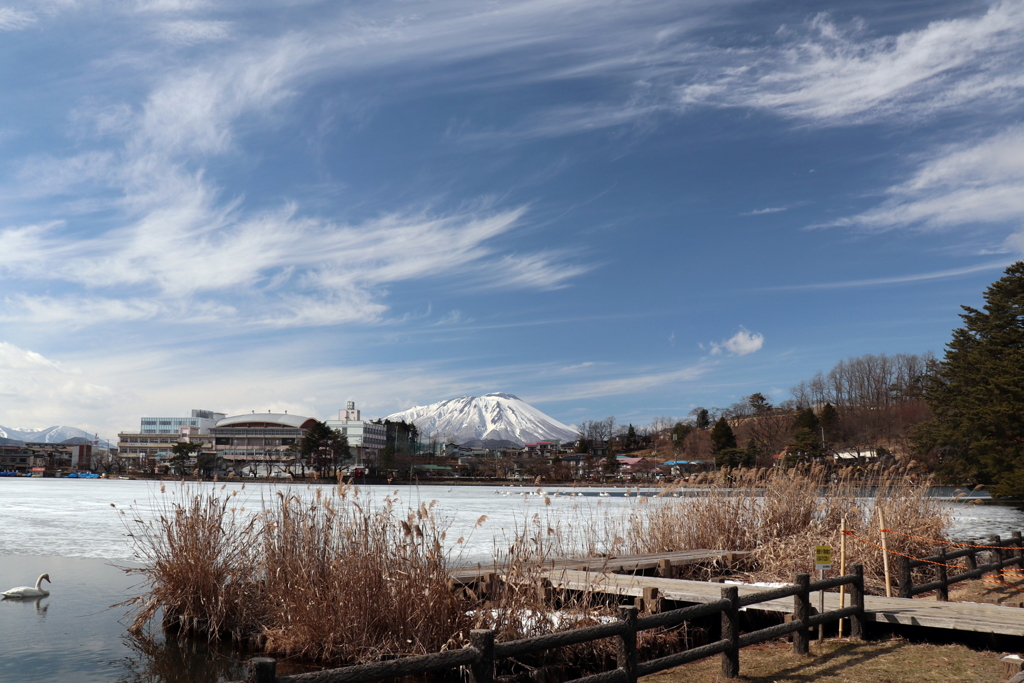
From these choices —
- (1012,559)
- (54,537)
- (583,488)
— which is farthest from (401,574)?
(583,488)

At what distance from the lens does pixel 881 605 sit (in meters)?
9.94

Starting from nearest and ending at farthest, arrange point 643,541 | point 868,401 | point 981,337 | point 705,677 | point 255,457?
point 705,677 → point 643,541 → point 981,337 → point 868,401 → point 255,457

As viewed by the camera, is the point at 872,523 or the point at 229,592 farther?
the point at 872,523

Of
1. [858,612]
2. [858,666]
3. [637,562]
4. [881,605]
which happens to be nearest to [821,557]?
[858,612]

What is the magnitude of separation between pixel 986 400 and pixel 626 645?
45.4 metres

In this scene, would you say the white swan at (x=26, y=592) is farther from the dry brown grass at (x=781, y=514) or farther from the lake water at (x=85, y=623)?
the dry brown grass at (x=781, y=514)

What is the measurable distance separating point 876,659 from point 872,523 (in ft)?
25.4

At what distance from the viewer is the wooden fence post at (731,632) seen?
789 centimetres

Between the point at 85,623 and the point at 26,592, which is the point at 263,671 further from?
the point at 26,592

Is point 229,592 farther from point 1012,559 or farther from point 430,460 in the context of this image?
point 430,460

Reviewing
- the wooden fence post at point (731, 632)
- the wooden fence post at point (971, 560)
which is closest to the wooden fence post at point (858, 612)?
the wooden fence post at point (731, 632)

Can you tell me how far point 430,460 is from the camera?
497 feet

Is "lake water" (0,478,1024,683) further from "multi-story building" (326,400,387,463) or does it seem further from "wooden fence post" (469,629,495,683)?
"multi-story building" (326,400,387,463)

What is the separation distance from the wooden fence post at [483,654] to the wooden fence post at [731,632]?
325 centimetres
